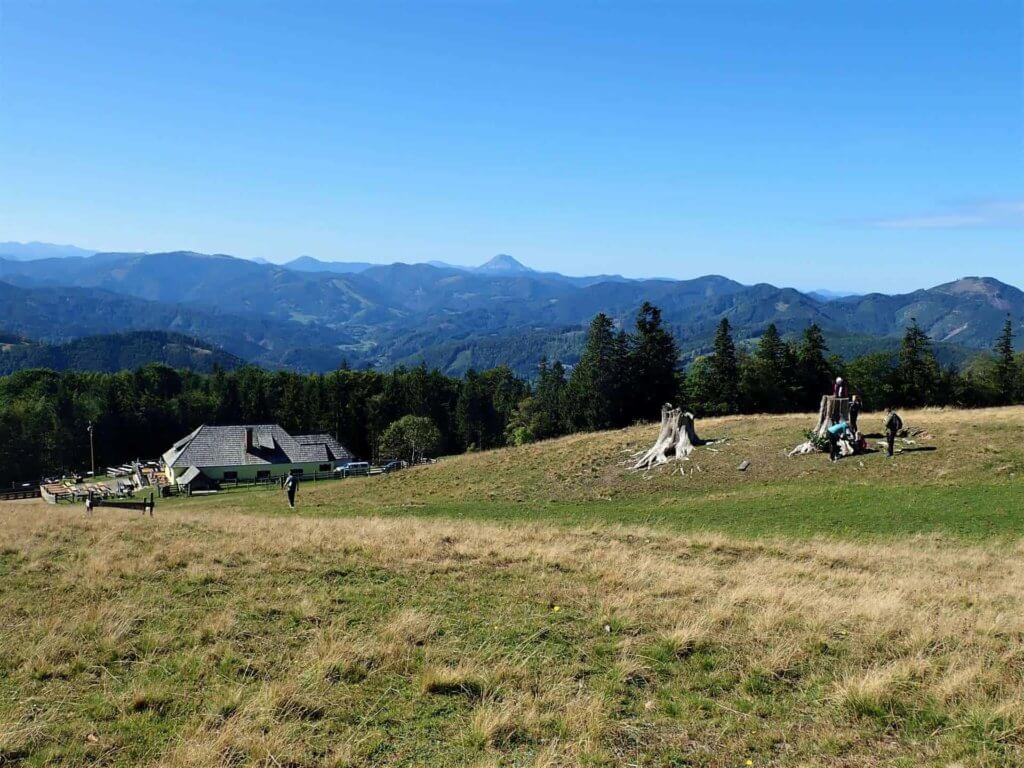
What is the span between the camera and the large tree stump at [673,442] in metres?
33.9

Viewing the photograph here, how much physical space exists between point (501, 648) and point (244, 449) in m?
77.8

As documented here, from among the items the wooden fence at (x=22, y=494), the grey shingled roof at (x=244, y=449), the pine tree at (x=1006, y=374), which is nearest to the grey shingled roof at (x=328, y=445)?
the grey shingled roof at (x=244, y=449)

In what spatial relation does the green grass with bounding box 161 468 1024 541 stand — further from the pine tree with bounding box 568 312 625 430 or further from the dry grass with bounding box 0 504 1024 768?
the pine tree with bounding box 568 312 625 430

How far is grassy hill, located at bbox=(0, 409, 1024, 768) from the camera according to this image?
6.40 m

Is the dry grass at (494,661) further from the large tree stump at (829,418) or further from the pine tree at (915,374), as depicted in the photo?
the pine tree at (915,374)

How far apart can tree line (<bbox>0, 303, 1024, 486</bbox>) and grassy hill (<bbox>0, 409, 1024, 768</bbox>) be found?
60.1 m

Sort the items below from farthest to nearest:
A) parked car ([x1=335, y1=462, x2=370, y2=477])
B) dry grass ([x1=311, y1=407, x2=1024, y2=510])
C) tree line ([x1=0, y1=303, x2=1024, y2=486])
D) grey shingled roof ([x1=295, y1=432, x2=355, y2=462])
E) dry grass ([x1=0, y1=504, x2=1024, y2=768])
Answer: grey shingled roof ([x1=295, y1=432, x2=355, y2=462]), tree line ([x1=0, y1=303, x2=1024, y2=486]), parked car ([x1=335, y1=462, x2=370, y2=477]), dry grass ([x1=311, y1=407, x2=1024, y2=510]), dry grass ([x1=0, y1=504, x2=1024, y2=768])

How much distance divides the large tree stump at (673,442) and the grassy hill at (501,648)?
52.0 feet

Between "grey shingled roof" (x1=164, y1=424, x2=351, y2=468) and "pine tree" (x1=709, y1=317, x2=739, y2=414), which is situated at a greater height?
"pine tree" (x1=709, y1=317, x2=739, y2=414)

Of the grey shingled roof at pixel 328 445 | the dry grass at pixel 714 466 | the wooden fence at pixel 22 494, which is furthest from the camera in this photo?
the grey shingled roof at pixel 328 445

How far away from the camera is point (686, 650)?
8.62 m

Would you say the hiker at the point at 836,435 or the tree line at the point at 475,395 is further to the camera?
the tree line at the point at 475,395

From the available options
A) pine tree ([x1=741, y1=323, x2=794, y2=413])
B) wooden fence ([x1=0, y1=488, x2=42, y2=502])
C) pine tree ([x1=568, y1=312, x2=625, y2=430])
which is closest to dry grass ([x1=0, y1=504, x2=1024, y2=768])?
pine tree ([x1=568, y1=312, x2=625, y2=430])

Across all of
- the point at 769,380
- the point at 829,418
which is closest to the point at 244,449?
the point at 769,380
